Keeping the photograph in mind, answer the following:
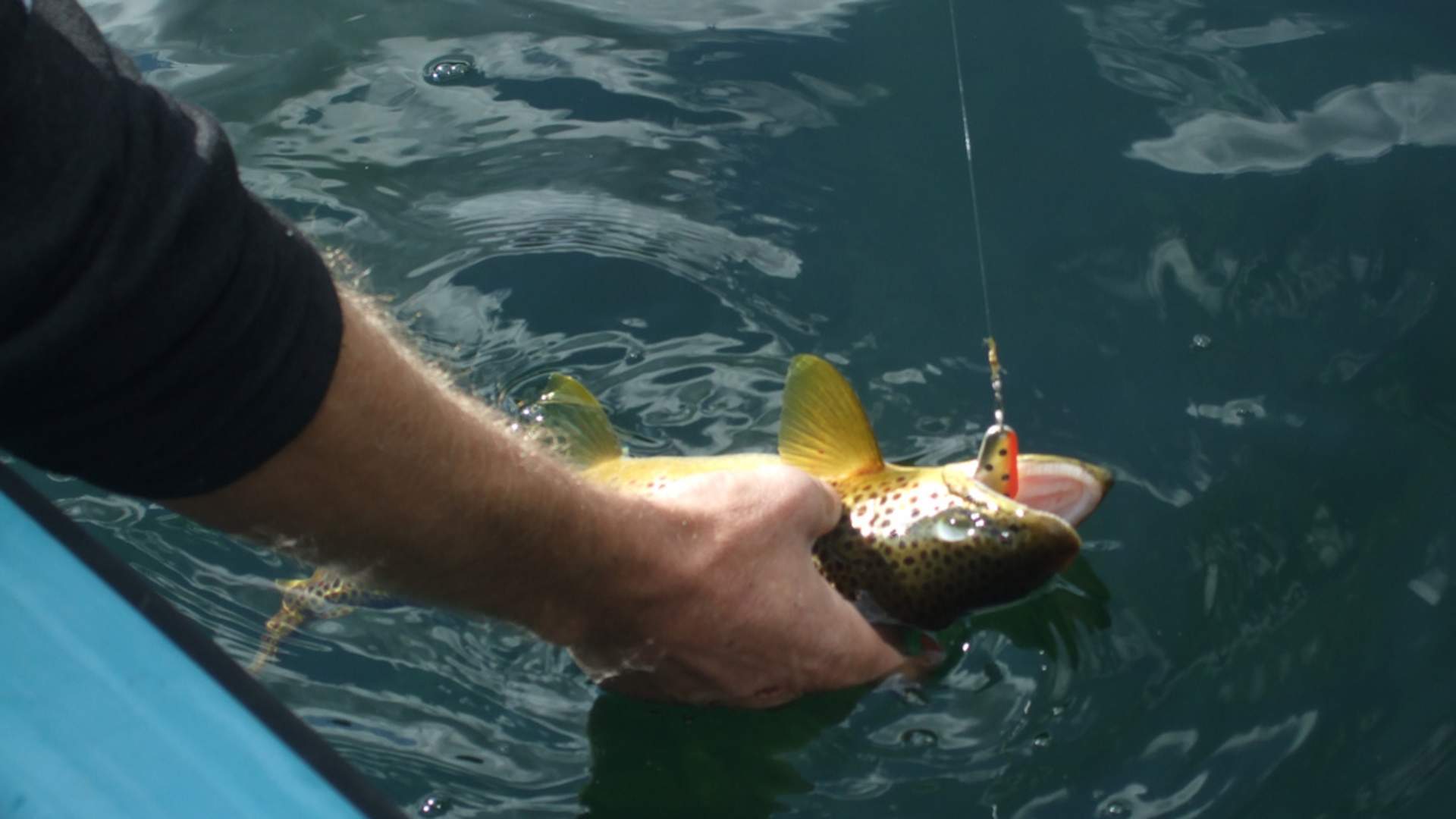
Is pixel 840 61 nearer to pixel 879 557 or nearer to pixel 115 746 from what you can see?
pixel 879 557

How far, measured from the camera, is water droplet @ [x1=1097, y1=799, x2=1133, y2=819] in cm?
257

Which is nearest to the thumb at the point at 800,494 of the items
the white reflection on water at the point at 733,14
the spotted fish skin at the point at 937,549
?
the spotted fish skin at the point at 937,549

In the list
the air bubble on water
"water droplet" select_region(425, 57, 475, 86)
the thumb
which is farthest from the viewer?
"water droplet" select_region(425, 57, 475, 86)

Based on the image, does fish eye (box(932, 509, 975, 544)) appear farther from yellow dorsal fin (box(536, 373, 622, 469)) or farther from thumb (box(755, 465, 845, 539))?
yellow dorsal fin (box(536, 373, 622, 469))

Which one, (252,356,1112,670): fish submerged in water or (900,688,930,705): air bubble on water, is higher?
(252,356,1112,670): fish submerged in water

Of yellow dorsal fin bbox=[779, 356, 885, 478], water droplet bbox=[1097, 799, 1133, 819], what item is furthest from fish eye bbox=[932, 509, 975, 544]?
water droplet bbox=[1097, 799, 1133, 819]

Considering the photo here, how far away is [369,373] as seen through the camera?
173cm

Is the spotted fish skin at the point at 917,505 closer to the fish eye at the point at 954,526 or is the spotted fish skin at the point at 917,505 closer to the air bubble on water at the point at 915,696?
the fish eye at the point at 954,526

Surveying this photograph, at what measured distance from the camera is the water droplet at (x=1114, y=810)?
2574mm

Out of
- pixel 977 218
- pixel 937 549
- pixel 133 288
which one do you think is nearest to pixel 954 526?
pixel 937 549

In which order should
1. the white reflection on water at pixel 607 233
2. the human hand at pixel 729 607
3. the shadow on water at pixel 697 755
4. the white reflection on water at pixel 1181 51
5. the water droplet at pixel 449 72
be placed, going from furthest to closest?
the water droplet at pixel 449 72 < the white reflection on water at pixel 1181 51 < the white reflection on water at pixel 607 233 < the shadow on water at pixel 697 755 < the human hand at pixel 729 607

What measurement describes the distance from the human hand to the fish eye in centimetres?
28

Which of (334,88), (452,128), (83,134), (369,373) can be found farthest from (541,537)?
(334,88)

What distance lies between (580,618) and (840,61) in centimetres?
243
